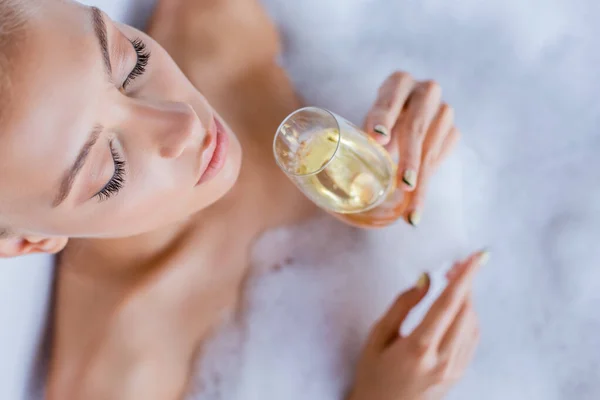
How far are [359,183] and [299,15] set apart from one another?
0.61 metres

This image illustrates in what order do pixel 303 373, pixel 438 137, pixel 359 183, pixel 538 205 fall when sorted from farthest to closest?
pixel 538 205 < pixel 303 373 < pixel 438 137 < pixel 359 183

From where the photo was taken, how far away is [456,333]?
943 millimetres

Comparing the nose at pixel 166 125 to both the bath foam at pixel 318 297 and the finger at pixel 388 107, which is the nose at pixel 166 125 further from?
the bath foam at pixel 318 297

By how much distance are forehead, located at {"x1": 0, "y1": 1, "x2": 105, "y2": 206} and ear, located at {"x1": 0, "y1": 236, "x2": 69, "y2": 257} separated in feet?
0.41

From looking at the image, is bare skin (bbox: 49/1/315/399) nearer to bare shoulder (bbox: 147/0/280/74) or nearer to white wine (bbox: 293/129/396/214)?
bare shoulder (bbox: 147/0/280/74)

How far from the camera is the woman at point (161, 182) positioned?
1.91 ft

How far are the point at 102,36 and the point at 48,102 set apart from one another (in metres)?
0.12

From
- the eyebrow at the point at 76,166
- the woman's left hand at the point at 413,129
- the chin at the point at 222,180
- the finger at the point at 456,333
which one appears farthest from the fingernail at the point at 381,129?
the eyebrow at the point at 76,166

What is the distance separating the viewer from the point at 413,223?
887mm

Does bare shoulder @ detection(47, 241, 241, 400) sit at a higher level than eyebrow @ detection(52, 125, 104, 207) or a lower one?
lower

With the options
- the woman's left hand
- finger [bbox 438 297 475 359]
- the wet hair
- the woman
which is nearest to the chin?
the woman

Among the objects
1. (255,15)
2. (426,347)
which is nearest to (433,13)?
(255,15)

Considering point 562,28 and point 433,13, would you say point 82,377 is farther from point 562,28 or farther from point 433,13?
point 562,28

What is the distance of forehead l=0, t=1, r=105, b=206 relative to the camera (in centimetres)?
55
